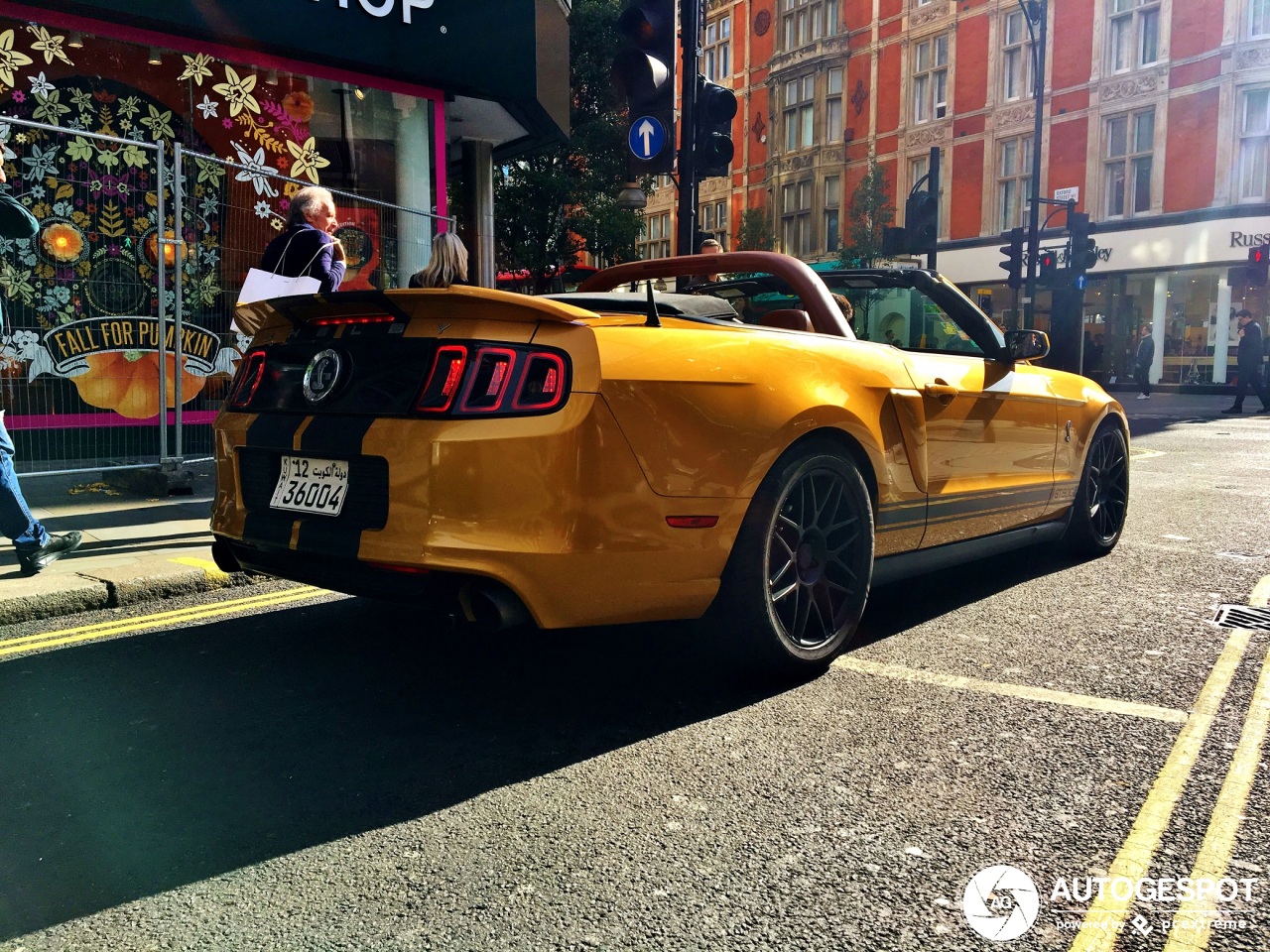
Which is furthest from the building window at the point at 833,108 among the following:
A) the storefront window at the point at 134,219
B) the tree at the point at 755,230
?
the storefront window at the point at 134,219

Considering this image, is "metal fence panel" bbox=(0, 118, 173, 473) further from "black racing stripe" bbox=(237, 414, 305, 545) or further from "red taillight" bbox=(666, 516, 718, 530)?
"red taillight" bbox=(666, 516, 718, 530)

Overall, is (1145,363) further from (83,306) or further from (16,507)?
(16,507)

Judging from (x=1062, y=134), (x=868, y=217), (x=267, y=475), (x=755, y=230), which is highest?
(x=1062, y=134)

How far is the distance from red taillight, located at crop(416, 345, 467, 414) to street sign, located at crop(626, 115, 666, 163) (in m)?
4.64

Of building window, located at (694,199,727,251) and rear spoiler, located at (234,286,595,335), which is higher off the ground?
building window, located at (694,199,727,251)

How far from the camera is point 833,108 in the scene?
130 ft

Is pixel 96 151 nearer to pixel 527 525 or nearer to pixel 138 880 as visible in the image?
pixel 527 525

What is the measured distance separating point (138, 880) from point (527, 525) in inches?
47.6

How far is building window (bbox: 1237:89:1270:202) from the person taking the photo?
1060 inches

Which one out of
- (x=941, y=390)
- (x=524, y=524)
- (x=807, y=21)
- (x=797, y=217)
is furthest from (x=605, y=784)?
(x=807, y=21)

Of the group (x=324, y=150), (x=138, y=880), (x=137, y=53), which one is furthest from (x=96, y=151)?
(x=138, y=880)

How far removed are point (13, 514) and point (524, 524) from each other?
10.1ft

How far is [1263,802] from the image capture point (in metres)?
2.49

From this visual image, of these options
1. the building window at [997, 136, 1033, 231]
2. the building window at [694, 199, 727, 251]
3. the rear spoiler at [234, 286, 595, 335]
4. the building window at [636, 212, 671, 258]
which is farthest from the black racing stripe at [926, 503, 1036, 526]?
the building window at [636, 212, 671, 258]
